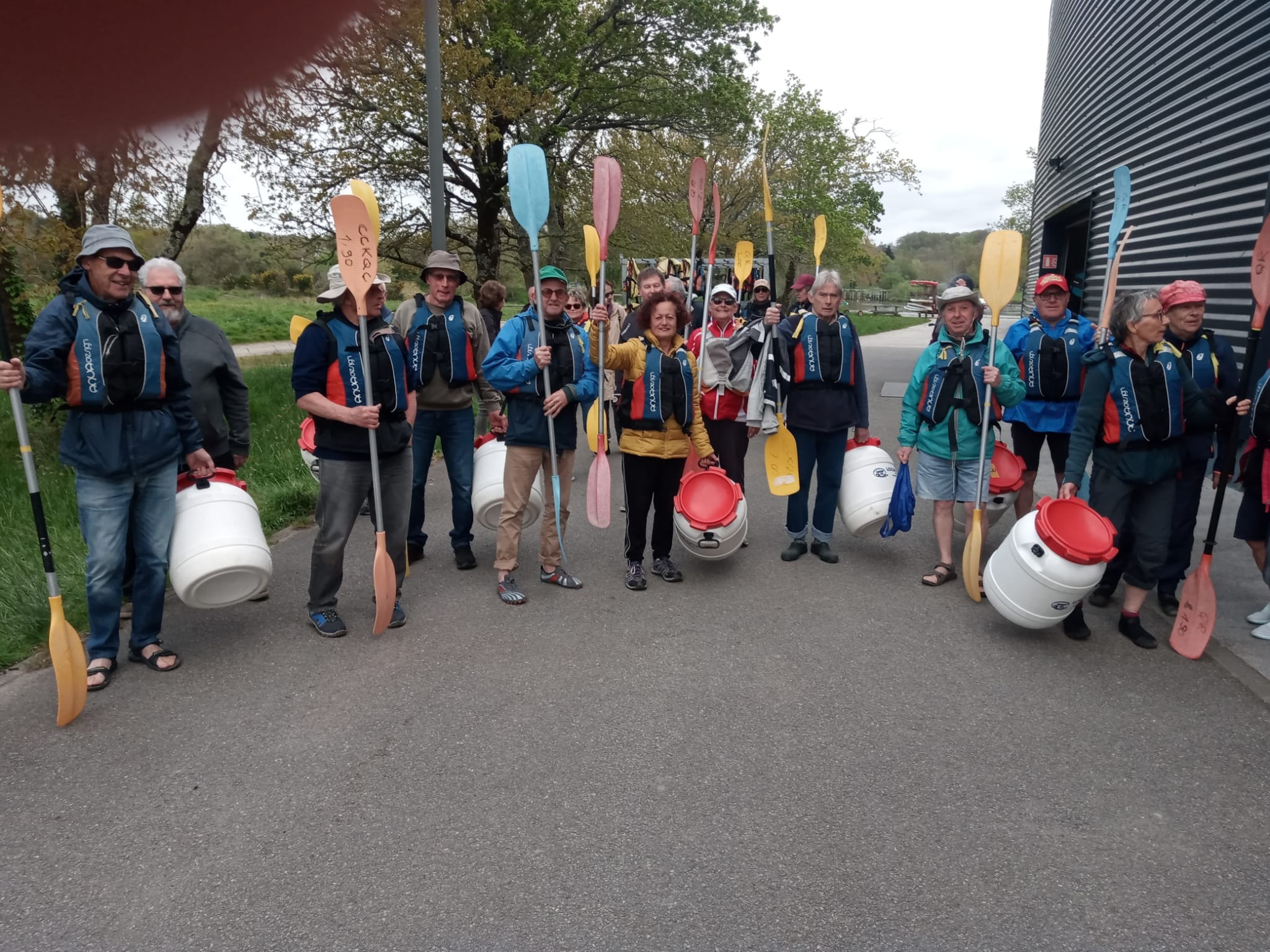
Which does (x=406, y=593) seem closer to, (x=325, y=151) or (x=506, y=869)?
(x=506, y=869)

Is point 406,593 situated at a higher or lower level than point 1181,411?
lower

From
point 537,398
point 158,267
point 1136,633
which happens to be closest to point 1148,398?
point 1136,633

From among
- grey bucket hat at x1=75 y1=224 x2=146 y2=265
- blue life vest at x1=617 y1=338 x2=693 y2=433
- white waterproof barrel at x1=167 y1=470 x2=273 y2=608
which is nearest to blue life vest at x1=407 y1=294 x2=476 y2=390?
blue life vest at x1=617 y1=338 x2=693 y2=433

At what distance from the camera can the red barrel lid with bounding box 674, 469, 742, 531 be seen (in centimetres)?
498

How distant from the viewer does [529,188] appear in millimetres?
4684

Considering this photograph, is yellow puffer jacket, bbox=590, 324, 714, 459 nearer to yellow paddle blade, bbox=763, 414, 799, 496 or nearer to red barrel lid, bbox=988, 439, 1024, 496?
yellow paddle blade, bbox=763, 414, 799, 496

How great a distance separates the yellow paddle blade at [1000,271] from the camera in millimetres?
4918

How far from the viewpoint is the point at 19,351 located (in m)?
8.86

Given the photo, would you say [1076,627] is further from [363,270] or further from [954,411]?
[363,270]

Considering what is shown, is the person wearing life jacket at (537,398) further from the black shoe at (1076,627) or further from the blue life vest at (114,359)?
the black shoe at (1076,627)

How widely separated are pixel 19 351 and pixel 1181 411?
10.7 meters

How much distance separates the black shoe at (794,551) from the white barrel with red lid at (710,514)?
578 mm

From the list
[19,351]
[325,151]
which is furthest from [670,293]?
[325,151]

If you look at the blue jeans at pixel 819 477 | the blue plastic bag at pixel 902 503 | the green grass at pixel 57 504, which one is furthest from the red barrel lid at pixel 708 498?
the green grass at pixel 57 504
